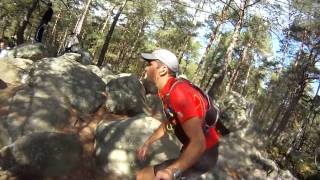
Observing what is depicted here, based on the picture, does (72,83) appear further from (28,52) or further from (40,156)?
(28,52)

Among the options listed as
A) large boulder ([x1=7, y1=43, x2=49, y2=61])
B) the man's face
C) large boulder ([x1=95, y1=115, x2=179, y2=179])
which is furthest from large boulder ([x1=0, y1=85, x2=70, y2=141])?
the man's face

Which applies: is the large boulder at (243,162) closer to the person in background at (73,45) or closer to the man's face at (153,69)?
the man's face at (153,69)

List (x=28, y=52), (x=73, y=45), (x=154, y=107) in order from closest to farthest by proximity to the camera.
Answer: (x=154, y=107)
(x=28, y=52)
(x=73, y=45)

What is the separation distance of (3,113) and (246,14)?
14.7 meters

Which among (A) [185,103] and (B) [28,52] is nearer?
(A) [185,103]

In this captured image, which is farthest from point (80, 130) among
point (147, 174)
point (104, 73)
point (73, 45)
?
point (73, 45)

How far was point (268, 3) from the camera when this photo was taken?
19266 mm

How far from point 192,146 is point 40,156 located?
18.6 ft

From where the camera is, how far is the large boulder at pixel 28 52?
17516mm

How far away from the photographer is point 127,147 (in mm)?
9195

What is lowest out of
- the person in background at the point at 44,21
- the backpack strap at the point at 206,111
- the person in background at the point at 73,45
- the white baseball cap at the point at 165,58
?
the person in background at the point at 73,45

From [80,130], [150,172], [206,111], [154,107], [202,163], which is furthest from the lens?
[154,107]

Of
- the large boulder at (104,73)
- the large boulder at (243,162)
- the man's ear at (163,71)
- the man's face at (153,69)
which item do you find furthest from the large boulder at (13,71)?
the man's ear at (163,71)

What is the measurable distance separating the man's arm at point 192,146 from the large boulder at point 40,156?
548 cm
